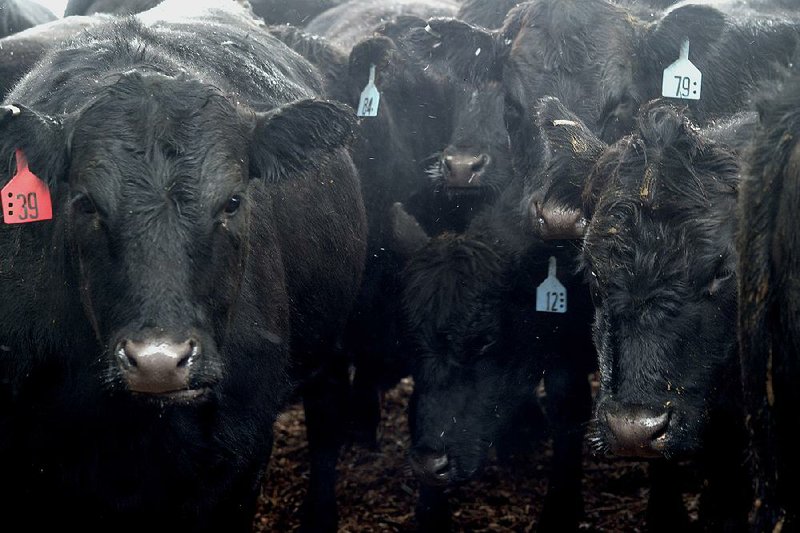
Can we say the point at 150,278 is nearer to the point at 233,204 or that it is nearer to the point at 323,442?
the point at 233,204

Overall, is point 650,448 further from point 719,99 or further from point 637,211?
point 719,99

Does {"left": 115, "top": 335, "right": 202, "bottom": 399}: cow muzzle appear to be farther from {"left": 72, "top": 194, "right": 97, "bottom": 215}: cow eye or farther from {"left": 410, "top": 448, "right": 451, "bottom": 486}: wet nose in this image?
{"left": 410, "top": 448, "right": 451, "bottom": 486}: wet nose

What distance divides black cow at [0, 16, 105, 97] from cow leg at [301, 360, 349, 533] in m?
2.54

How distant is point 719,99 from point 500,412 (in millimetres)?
2305

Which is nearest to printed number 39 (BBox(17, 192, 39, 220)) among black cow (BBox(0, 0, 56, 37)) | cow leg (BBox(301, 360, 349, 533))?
cow leg (BBox(301, 360, 349, 533))

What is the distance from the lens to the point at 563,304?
16.1ft

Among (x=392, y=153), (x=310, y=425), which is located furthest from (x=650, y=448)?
(x=392, y=153)

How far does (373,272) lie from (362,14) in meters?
3.25

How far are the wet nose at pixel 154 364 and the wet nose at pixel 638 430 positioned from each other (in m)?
1.63

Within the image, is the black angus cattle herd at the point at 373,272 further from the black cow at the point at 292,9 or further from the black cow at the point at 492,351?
the black cow at the point at 292,9

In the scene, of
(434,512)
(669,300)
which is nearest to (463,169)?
(434,512)

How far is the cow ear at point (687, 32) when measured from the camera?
5.34m

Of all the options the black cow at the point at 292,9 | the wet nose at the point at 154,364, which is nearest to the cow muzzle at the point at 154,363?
the wet nose at the point at 154,364

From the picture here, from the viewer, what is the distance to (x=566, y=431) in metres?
5.22
